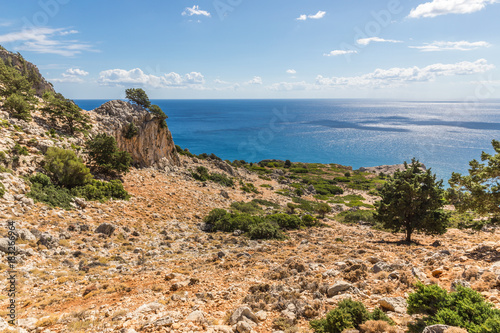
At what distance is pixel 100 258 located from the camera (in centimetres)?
1202

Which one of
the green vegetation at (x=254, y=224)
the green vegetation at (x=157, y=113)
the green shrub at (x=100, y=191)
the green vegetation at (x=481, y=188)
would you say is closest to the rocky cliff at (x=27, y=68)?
the green vegetation at (x=157, y=113)

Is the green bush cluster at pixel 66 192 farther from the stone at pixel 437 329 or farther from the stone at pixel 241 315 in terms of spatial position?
the stone at pixel 437 329

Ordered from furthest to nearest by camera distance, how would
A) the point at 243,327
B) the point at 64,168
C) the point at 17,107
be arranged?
the point at 17,107 → the point at 64,168 → the point at 243,327

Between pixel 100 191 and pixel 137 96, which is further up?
pixel 137 96

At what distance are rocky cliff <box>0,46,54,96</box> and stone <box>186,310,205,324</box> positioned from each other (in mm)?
51607

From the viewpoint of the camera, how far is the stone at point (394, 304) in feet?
21.9

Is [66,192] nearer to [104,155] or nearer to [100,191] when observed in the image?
[100,191]

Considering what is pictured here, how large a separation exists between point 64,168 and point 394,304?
2146cm

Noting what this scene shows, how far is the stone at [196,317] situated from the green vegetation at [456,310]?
5.08 metres

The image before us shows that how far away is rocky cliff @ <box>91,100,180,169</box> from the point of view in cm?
3058

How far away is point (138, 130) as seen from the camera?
108ft

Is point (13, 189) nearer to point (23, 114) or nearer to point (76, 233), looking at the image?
point (76, 233)

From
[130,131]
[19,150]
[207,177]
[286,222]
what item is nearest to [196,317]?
[286,222]

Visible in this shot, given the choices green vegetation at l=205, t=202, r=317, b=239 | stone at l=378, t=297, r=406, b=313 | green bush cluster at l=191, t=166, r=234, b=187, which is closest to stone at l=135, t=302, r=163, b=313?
stone at l=378, t=297, r=406, b=313
